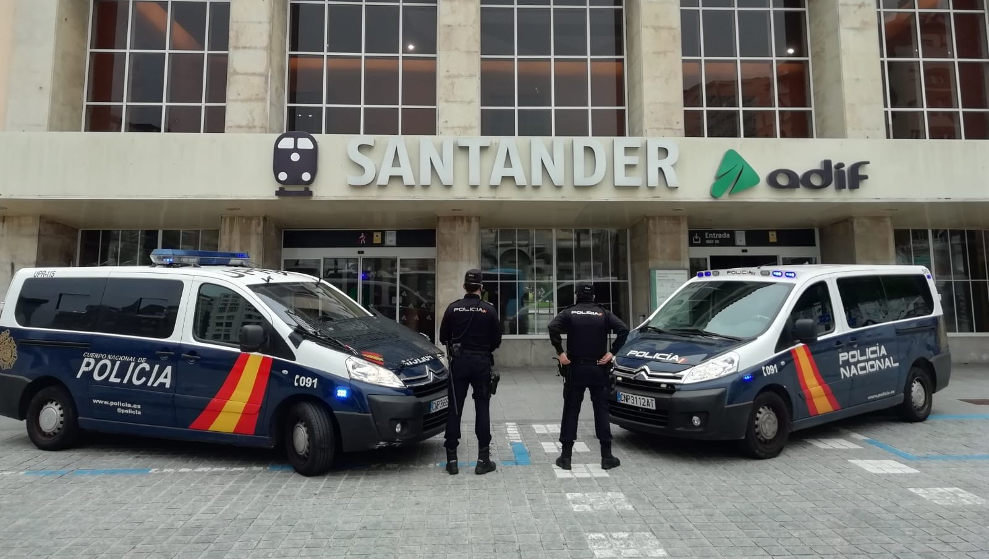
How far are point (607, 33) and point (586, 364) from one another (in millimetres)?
11993

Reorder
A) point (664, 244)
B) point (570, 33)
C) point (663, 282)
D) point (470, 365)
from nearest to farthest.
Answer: point (470, 365) → point (663, 282) → point (664, 244) → point (570, 33)

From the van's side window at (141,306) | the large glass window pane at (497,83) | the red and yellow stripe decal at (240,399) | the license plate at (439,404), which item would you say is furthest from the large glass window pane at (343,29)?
the license plate at (439,404)

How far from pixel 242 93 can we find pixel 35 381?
8300 millimetres

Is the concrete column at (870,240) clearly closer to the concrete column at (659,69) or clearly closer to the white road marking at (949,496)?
the concrete column at (659,69)

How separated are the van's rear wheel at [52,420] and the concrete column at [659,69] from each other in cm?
1175

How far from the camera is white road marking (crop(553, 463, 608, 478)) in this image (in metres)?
4.96

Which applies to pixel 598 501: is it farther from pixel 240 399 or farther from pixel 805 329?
pixel 240 399

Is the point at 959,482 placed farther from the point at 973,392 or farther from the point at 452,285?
the point at 452,285

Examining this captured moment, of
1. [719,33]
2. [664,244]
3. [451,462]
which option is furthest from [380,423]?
[719,33]

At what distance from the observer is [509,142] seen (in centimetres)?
1066

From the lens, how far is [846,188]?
1096 cm

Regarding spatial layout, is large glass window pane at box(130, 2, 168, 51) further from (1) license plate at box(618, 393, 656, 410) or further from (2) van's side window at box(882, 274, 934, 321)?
(2) van's side window at box(882, 274, 934, 321)

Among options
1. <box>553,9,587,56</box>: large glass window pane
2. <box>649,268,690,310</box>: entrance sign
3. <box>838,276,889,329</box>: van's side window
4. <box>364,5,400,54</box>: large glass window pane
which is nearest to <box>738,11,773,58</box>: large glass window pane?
<box>553,9,587,56</box>: large glass window pane

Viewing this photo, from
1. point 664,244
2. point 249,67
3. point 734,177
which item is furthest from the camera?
point 664,244
